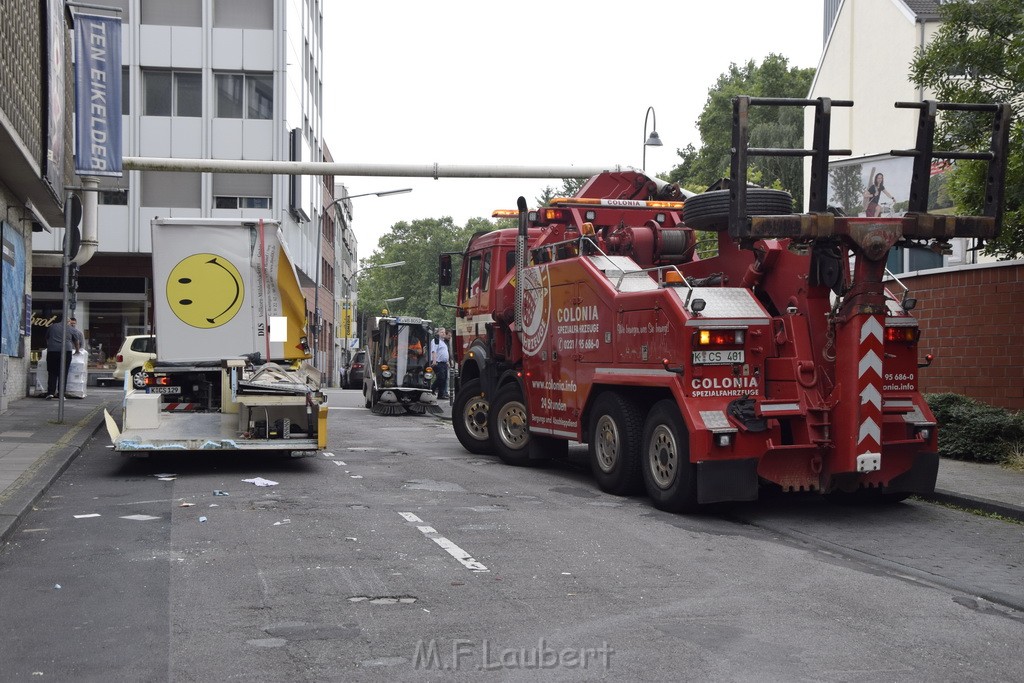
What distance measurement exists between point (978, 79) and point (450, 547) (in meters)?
8.95

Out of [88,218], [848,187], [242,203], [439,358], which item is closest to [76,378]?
[88,218]

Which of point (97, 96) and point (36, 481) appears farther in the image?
point (97, 96)

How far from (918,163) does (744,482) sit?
124 inches

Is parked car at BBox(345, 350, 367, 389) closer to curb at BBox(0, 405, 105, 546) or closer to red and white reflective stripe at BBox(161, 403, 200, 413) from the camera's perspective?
curb at BBox(0, 405, 105, 546)

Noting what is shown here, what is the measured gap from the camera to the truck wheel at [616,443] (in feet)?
33.2

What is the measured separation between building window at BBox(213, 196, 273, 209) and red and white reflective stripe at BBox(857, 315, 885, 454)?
1215 inches

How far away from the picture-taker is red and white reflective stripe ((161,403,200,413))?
1343 cm

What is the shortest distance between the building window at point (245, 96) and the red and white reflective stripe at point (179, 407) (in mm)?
25218

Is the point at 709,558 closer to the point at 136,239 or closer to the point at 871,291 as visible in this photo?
the point at 871,291

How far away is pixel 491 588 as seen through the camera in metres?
6.46

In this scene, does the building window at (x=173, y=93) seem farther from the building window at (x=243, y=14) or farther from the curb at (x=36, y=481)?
the curb at (x=36, y=481)

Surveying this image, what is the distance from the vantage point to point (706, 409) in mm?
9078

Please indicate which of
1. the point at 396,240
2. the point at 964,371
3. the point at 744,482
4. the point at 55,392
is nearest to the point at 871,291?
the point at 744,482

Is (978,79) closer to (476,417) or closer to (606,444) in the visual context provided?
(606,444)
